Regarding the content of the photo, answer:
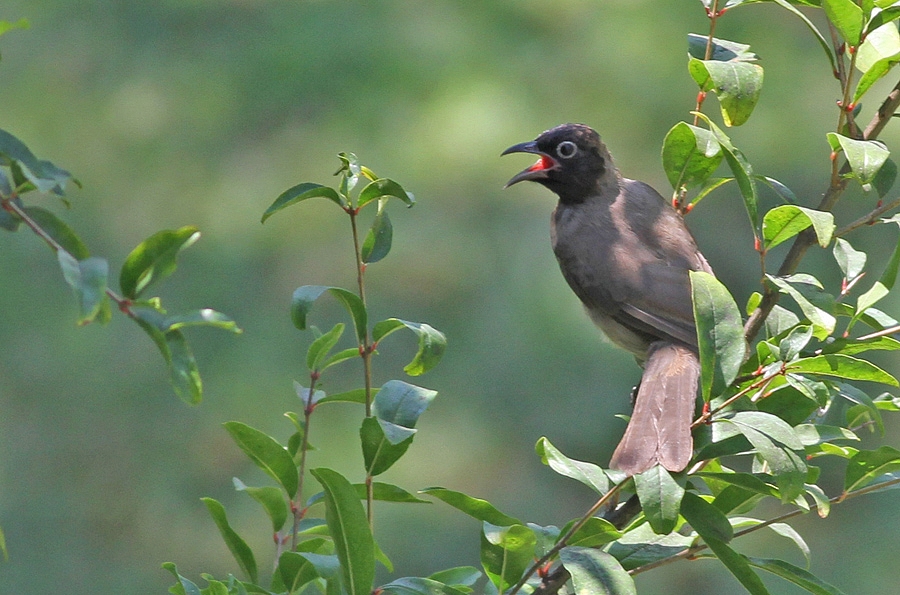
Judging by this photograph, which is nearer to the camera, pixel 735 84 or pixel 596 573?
pixel 596 573

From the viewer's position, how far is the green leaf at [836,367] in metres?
1.45

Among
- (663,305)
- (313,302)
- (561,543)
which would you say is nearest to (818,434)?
(561,543)

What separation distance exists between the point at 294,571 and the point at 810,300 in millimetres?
803

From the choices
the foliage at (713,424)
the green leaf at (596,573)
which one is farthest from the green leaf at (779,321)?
the green leaf at (596,573)

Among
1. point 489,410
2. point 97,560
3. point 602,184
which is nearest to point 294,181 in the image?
point 489,410

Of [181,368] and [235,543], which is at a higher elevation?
[181,368]

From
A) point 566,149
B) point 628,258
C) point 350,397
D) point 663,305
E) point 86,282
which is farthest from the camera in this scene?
point 566,149

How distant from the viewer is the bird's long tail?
5.17ft

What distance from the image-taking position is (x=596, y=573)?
4.65ft

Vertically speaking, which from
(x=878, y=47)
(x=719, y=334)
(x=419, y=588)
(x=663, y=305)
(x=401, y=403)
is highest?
(x=878, y=47)

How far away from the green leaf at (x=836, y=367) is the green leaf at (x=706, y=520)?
209 millimetres

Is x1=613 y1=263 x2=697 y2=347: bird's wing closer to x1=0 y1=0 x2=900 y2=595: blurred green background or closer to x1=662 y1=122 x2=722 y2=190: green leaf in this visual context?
x1=662 y1=122 x2=722 y2=190: green leaf

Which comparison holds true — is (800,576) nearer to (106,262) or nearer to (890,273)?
(890,273)

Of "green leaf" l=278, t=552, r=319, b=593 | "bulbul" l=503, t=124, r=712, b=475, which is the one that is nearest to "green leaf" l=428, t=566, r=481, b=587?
"green leaf" l=278, t=552, r=319, b=593
